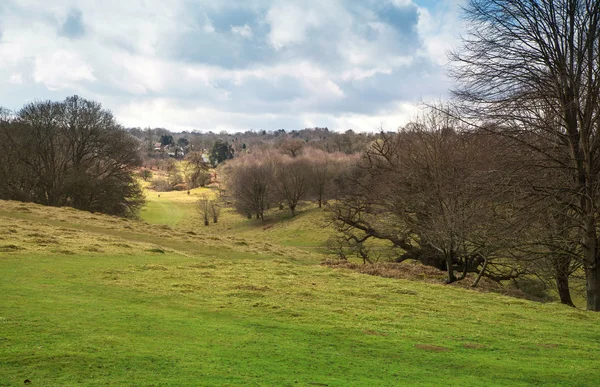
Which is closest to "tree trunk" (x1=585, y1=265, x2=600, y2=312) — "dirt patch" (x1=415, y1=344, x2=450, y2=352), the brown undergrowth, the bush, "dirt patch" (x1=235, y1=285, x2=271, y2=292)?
the brown undergrowth

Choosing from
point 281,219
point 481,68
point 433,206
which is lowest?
point 281,219

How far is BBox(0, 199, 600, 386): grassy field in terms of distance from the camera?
6.85 meters

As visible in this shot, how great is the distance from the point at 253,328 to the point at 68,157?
167ft

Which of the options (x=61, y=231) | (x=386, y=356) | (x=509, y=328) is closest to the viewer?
(x=386, y=356)

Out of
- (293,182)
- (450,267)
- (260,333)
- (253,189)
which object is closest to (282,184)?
(293,182)

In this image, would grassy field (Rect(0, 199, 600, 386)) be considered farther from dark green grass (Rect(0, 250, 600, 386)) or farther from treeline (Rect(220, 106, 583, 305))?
treeline (Rect(220, 106, 583, 305))

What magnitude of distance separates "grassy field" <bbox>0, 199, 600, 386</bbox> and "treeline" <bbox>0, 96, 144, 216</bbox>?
106 ft

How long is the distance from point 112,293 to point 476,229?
→ 16.6 meters

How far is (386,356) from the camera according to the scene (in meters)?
8.55

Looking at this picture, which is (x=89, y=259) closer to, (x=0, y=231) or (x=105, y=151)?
(x=0, y=231)

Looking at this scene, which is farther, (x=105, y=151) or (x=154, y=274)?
(x=105, y=151)

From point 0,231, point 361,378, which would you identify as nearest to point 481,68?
point 361,378

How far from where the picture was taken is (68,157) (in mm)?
53562

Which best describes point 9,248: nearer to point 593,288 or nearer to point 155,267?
point 155,267
